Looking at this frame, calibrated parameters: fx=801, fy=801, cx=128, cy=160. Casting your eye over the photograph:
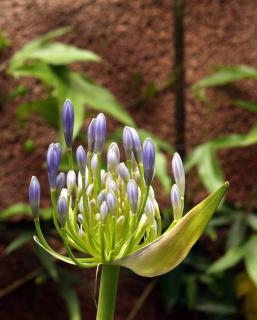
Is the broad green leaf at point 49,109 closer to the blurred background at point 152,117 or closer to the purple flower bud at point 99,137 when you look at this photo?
the blurred background at point 152,117

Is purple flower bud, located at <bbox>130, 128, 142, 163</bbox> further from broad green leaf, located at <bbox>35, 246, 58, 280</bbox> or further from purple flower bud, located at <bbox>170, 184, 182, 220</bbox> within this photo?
broad green leaf, located at <bbox>35, 246, 58, 280</bbox>

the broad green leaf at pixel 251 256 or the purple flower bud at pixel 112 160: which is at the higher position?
the purple flower bud at pixel 112 160

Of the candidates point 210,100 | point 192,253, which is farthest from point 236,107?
point 192,253

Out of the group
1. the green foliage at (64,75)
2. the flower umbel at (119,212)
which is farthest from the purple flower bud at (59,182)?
the green foliage at (64,75)

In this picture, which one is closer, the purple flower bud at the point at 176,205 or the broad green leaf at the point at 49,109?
the purple flower bud at the point at 176,205

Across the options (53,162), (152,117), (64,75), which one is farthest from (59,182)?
(152,117)

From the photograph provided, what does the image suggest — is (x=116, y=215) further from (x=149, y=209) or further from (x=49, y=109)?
(x=49, y=109)

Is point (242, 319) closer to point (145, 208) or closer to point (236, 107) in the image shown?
point (236, 107)
